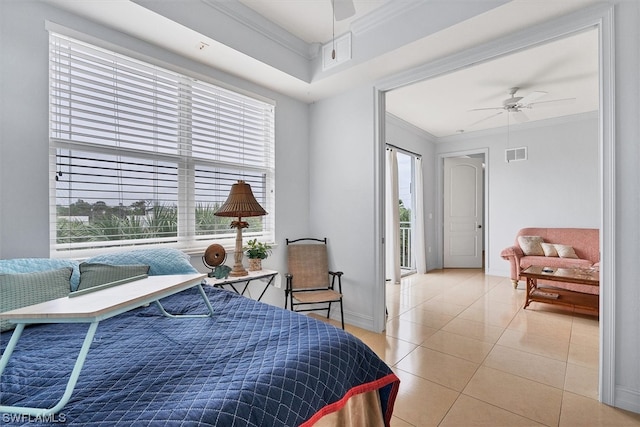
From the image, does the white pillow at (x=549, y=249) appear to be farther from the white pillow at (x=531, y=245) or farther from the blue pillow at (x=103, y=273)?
the blue pillow at (x=103, y=273)

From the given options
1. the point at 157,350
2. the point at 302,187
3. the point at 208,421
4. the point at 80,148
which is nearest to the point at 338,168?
the point at 302,187

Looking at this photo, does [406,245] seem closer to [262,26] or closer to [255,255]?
[255,255]

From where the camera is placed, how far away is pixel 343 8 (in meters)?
1.69

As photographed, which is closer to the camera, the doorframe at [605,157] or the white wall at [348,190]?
the doorframe at [605,157]

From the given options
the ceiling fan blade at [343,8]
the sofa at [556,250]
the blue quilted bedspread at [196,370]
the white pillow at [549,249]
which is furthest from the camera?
the white pillow at [549,249]

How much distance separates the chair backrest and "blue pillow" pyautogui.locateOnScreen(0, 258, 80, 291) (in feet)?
6.58

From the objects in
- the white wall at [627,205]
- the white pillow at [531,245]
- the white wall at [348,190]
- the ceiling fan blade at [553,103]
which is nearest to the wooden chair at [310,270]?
the white wall at [348,190]

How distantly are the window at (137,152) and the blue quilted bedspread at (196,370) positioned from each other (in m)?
1.03

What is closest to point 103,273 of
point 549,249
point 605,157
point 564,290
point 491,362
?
point 491,362

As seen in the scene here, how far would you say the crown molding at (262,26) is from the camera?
7.87ft

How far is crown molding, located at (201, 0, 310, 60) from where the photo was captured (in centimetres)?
240

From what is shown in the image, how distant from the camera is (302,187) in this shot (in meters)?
3.64

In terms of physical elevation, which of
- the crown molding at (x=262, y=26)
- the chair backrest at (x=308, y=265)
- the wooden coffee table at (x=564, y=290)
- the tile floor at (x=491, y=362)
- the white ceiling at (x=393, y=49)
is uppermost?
the crown molding at (x=262, y=26)

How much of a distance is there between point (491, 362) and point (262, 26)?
11.8 ft
